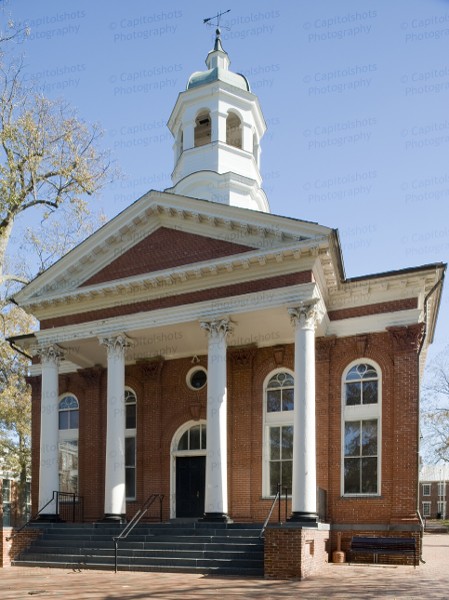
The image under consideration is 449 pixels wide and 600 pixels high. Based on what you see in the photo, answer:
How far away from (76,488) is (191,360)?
645 centimetres

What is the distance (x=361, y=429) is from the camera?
1970cm

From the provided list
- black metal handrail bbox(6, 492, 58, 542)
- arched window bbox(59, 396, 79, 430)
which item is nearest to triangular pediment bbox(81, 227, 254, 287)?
arched window bbox(59, 396, 79, 430)

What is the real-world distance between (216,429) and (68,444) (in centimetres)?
882

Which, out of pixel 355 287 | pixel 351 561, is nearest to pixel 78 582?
pixel 351 561

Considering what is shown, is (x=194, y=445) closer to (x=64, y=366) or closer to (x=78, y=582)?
(x=64, y=366)

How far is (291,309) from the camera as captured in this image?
58.3 feet

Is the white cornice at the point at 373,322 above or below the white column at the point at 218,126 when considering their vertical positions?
below

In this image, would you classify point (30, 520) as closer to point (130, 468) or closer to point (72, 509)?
point (72, 509)

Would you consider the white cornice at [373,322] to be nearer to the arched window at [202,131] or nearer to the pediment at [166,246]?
the pediment at [166,246]

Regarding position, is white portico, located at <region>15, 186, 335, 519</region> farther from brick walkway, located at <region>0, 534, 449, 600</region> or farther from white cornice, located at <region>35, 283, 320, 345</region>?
brick walkway, located at <region>0, 534, 449, 600</region>

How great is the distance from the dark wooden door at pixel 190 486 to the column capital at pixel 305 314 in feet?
22.9

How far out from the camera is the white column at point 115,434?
1933cm

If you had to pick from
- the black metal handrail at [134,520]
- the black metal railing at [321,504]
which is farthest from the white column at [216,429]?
the black metal railing at [321,504]

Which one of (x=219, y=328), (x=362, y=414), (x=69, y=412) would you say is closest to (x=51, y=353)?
(x=69, y=412)
